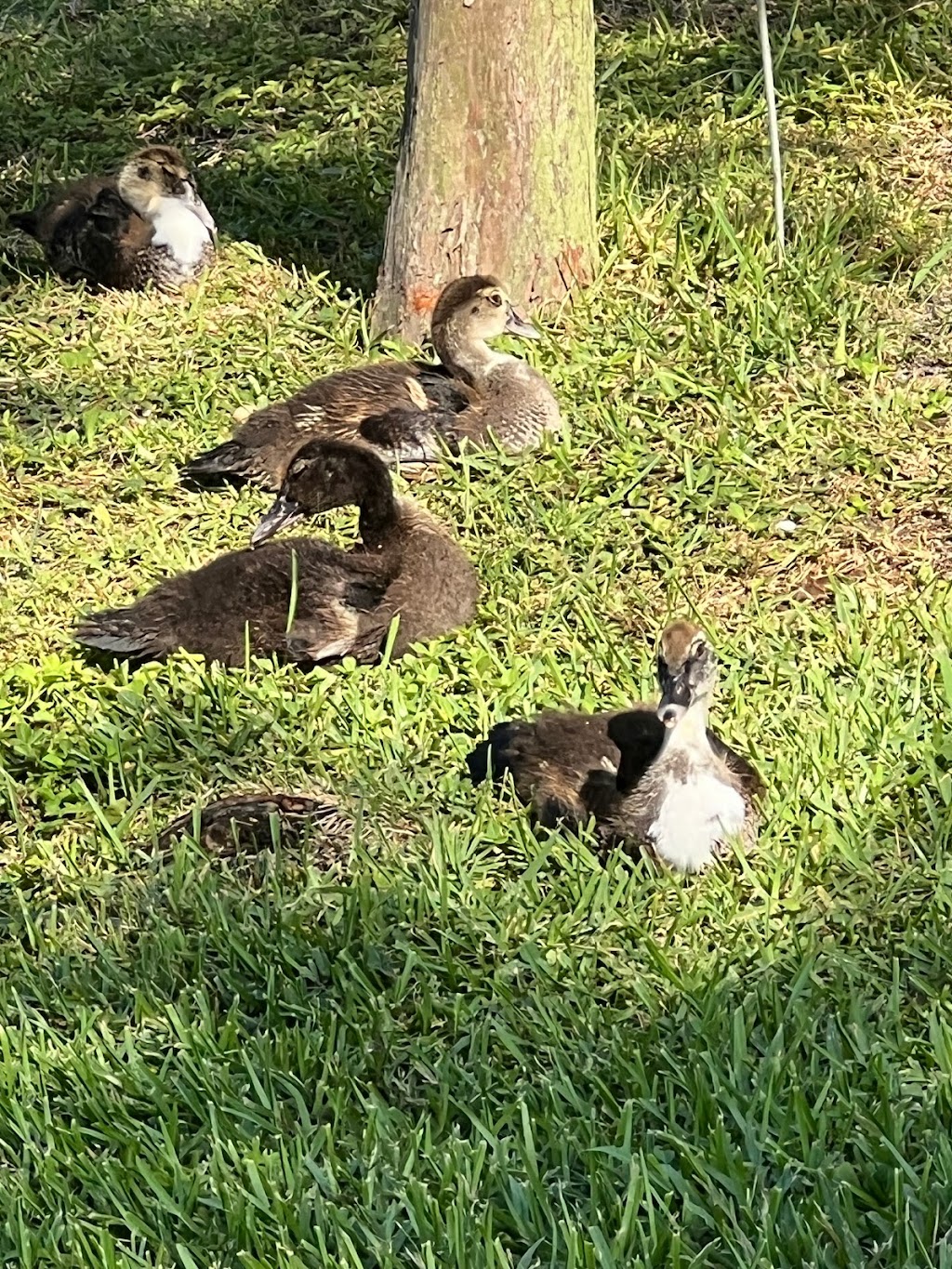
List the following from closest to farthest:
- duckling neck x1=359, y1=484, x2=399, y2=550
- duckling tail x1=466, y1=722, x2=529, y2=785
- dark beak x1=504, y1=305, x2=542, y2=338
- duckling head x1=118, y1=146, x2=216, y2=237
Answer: duckling tail x1=466, y1=722, x2=529, y2=785 → duckling neck x1=359, y1=484, x2=399, y2=550 → dark beak x1=504, y1=305, x2=542, y2=338 → duckling head x1=118, y1=146, x2=216, y2=237

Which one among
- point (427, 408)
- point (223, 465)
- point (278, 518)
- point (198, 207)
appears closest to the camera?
point (278, 518)

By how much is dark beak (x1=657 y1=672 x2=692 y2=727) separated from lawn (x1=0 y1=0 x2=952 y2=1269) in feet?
1.16

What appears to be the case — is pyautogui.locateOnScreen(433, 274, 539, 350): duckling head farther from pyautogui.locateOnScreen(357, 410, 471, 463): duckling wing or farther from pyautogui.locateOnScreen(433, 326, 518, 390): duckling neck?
pyautogui.locateOnScreen(357, 410, 471, 463): duckling wing

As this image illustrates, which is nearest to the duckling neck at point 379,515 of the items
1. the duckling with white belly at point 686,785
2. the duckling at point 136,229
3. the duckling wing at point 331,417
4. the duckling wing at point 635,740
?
the duckling wing at point 331,417

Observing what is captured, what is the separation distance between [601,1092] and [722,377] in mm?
3825

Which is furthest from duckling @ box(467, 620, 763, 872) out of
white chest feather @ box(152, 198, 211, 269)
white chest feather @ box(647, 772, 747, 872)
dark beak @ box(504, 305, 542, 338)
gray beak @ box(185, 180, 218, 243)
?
gray beak @ box(185, 180, 218, 243)

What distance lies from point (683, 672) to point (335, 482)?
6.23 ft

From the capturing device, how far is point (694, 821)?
4.54 metres

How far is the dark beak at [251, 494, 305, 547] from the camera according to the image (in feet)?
20.5

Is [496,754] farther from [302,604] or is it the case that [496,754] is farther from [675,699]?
[302,604]

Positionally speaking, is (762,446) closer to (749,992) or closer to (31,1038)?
(749,992)

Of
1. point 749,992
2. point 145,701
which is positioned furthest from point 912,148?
point 749,992

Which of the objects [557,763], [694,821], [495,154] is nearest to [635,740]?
[557,763]

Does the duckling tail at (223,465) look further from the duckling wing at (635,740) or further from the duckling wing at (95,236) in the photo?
the duckling wing at (635,740)
